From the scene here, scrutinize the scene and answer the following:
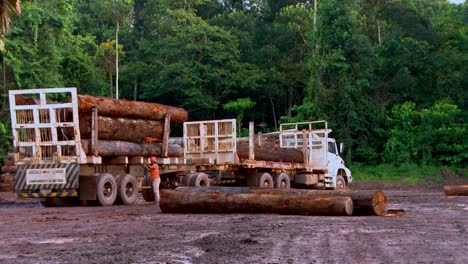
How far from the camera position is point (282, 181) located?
83.6 ft

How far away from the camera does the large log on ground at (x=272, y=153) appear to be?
77.9ft

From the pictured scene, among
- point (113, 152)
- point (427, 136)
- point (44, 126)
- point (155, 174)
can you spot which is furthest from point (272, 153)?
point (427, 136)

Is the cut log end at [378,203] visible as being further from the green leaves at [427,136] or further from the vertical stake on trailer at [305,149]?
the green leaves at [427,136]

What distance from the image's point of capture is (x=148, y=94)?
47.3 m

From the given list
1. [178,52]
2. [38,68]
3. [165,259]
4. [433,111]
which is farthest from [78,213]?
[178,52]

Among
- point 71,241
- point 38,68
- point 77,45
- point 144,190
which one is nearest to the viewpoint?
point 71,241

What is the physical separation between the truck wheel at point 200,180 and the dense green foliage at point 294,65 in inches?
567

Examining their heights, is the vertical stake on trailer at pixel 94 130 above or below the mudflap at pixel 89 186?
above

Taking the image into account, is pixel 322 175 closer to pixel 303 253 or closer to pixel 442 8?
pixel 303 253

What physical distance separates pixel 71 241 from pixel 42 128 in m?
8.76

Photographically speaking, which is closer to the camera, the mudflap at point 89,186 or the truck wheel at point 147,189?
the mudflap at point 89,186

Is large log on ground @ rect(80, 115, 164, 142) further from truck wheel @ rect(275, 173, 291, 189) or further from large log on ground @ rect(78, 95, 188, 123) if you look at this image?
truck wheel @ rect(275, 173, 291, 189)

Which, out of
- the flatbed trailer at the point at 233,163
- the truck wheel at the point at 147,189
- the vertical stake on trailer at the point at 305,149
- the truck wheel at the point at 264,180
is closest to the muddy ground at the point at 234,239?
the truck wheel at the point at 147,189

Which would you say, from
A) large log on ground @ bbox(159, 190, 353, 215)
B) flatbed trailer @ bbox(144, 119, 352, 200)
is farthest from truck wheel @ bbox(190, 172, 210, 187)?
large log on ground @ bbox(159, 190, 353, 215)
